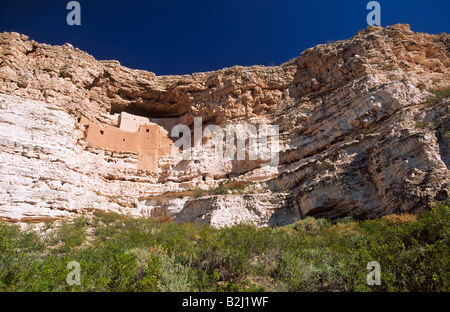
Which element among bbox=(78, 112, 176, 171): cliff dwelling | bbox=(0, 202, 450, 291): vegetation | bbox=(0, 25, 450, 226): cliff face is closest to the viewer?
bbox=(0, 202, 450, 291): vegetation

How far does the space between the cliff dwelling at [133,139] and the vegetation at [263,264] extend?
9.54 metres

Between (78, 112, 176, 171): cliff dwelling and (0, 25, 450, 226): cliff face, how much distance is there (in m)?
0.48

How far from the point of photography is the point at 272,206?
13.3 m

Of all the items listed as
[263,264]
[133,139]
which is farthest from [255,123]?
[263,264]

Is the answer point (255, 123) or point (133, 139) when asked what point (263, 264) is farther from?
point (133, 139)

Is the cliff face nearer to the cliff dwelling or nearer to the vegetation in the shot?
the cliff dwelling

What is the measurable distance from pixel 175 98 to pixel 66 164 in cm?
969

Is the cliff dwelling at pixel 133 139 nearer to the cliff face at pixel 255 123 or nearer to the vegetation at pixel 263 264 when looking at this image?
the cliff face at pixel 255 123

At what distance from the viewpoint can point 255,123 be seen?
18422 mm

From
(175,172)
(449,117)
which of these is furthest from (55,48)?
(449,117)

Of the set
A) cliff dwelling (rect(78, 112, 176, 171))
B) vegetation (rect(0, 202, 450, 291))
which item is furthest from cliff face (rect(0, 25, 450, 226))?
vegetation (rect(0, 202, 450, 291))

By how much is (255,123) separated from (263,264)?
12880 mm

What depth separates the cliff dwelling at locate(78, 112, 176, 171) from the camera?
697 inches

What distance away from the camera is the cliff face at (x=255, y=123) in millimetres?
10648
